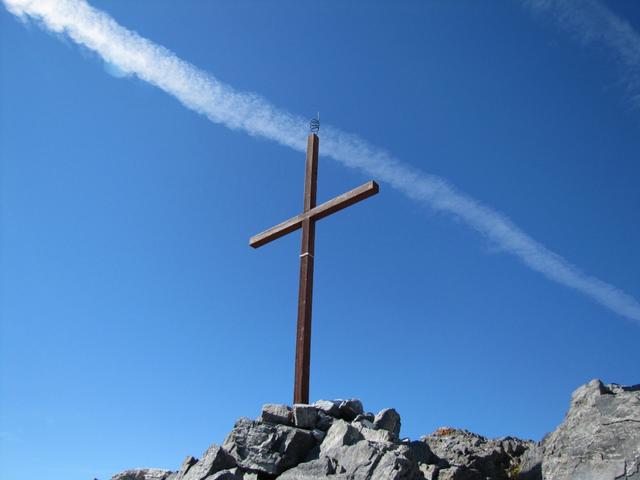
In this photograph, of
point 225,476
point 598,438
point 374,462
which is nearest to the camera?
point 598,438

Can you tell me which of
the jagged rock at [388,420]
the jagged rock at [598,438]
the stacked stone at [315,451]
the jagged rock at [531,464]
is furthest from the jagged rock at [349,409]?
the jagged rock at [598,438]

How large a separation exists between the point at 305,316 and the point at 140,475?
13.2 feet

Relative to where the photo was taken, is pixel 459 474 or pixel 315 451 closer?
pixel 459 474

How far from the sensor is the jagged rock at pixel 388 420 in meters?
10.1

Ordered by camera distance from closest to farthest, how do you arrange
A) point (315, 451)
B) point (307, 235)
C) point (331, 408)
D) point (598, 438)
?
point (598, 438), point (315, 451), point (331, 408), point (307, 235)

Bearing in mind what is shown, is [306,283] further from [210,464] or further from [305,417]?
[210,464]

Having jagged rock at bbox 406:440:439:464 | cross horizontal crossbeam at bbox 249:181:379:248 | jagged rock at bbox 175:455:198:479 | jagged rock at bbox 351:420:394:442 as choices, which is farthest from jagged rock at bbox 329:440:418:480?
cross horizontal crossbeam at bbox 249:181:379:248

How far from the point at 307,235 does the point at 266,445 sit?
4737mm

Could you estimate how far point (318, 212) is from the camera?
13.1 metres

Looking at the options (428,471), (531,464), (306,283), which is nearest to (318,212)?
(306,283)

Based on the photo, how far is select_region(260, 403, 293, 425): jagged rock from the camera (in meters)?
10.3

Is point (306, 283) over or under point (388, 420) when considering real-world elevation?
over

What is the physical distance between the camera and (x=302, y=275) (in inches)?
500

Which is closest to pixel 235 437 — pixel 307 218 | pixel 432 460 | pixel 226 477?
pixel 226 477
